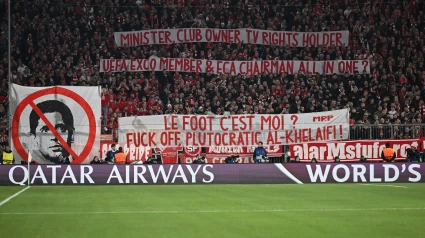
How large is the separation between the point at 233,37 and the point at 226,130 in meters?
10.1

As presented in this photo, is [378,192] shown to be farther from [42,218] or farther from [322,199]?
[42,218]

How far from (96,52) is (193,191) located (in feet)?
52.3

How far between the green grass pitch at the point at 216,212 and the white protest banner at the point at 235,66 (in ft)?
45.9

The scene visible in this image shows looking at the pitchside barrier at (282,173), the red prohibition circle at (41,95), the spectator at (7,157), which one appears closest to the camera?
the red prohibition circle at (41,95)

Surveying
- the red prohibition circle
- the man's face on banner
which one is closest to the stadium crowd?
the red prohibition circle

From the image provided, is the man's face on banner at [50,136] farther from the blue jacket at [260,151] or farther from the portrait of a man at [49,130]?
the blue jacket at [260,151]

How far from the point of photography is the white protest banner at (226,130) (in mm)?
29812

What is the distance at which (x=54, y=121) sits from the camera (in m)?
27.1

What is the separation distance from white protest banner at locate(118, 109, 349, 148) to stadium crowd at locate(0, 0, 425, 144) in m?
0.97

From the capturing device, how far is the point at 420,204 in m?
17.7

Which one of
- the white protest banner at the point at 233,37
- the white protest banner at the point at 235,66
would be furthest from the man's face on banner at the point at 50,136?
the white protest banner at the point at 233,37

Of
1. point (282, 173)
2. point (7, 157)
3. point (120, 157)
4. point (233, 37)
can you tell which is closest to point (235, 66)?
point (233, 37)

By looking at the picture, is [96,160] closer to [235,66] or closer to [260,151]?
[260,151]

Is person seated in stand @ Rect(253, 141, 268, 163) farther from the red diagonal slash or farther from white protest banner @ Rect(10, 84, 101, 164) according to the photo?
the red diagonal slash
